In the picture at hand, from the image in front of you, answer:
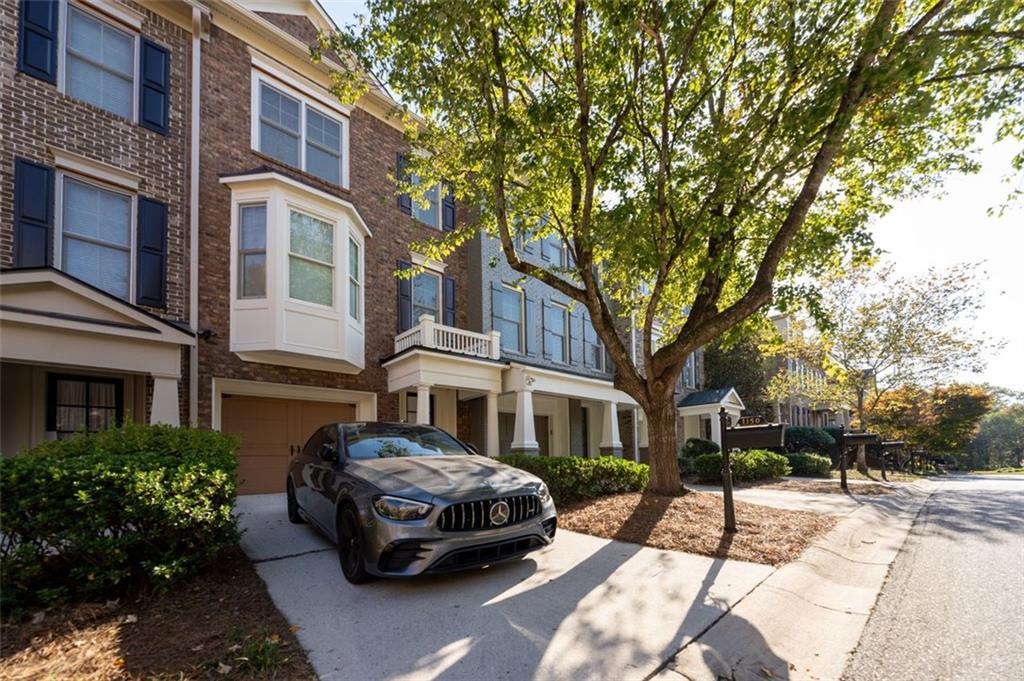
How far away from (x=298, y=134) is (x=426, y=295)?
481 cm

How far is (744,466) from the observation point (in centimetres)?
1359

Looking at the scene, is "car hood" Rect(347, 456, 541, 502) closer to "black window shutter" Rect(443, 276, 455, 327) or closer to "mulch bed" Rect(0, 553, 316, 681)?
"mulch bed" Rect(0, 553, 316, 681)

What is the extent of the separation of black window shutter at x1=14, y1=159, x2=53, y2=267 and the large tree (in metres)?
4.83

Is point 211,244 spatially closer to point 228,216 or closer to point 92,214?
point 228,216

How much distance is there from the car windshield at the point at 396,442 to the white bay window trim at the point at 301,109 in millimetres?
7632

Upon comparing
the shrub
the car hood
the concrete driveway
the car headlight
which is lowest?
the shrub

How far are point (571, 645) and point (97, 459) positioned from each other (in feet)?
12.5

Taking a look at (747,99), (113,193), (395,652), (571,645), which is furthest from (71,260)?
(747,99)

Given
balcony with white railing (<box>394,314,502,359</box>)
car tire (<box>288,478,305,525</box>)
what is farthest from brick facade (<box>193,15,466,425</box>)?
car tire (<box>288,478,305,525</box>)

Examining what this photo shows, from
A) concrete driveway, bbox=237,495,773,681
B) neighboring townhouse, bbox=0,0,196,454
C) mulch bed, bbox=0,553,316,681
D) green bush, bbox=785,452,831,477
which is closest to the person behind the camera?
mulch bed, bbox=0,553,316,681

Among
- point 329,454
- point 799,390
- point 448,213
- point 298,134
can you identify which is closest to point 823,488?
point 799,390

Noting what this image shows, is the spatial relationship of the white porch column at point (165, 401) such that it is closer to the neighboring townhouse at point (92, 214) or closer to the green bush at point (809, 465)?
the neighboring townhouse at point (92, 214)

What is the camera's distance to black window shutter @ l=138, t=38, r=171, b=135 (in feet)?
29.9

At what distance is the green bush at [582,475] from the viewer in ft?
26.5
